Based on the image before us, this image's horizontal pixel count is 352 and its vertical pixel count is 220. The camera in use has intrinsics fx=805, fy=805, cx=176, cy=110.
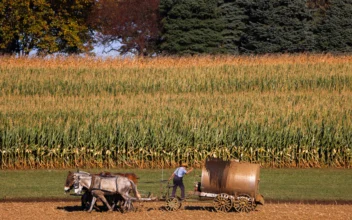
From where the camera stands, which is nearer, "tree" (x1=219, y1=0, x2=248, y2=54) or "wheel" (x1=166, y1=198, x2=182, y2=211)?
"wheel" (x1=166, y1=198, x2=182, y2=211)

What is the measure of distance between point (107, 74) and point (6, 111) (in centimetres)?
1171

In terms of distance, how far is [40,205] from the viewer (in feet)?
68.6

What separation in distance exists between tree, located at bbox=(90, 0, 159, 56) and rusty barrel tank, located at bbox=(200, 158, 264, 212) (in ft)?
198

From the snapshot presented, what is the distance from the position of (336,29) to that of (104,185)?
2183 inches

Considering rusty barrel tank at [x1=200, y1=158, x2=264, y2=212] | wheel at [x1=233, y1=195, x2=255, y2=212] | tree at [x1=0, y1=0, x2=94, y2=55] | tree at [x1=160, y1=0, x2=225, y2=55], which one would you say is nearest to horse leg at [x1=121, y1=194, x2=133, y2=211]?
rusty barrel tank at [x1=200, y1=158, x2=264, y2=212]

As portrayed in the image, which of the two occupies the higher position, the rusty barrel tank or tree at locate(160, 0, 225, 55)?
tree at locate(160, 0, 225, 55)

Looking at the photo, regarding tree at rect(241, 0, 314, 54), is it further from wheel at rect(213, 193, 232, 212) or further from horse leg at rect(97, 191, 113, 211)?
horse leg at rect(97, 191, 113, 211)

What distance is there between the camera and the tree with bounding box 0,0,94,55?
59.7 meters

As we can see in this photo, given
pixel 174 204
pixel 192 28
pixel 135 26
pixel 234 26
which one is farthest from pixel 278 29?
pixel 174 204

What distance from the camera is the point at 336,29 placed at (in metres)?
70.9

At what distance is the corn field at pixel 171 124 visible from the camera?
96.2ft

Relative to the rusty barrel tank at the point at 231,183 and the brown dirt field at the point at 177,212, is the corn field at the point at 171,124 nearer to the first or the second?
the brown dirt field at the point at 177,212

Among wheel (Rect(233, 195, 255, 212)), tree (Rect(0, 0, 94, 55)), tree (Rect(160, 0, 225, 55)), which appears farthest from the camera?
tree (Rect(160, 0, 225, 55))

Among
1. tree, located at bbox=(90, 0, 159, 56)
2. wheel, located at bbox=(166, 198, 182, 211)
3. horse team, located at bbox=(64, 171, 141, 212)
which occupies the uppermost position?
tree, located at bbox=(90, 0, 159, 56)
